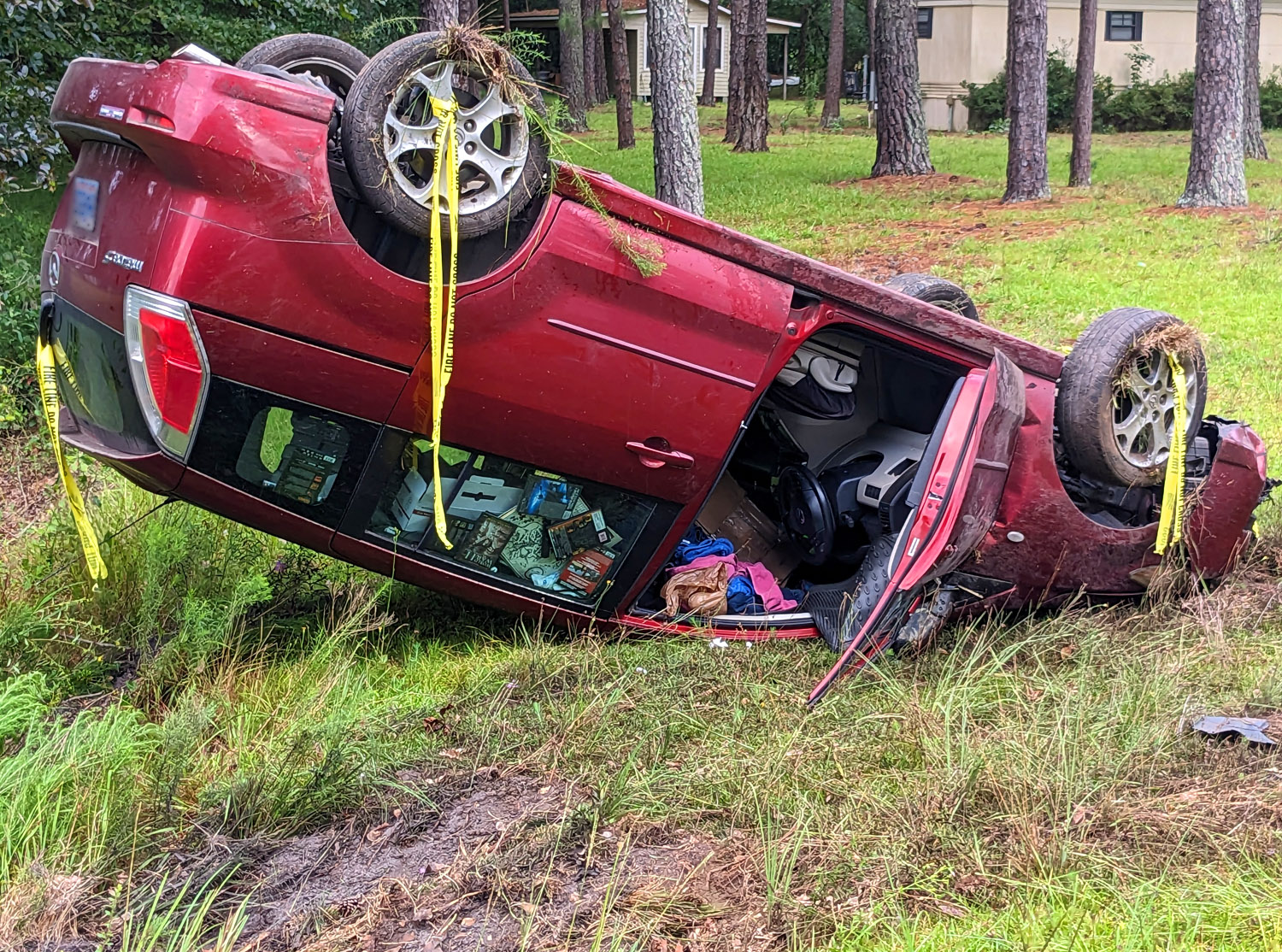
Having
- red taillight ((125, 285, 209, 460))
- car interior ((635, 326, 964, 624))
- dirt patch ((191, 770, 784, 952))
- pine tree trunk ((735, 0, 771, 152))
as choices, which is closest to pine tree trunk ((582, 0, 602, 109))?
pine tree trunk ((735, 0, 771, 152))

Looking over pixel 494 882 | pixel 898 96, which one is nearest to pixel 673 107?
pixel 494 882

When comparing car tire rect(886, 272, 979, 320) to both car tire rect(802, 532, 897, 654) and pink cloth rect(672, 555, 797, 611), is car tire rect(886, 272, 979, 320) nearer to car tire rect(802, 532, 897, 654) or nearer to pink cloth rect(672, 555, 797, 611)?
car tire rect(802, 532, 897, 654)

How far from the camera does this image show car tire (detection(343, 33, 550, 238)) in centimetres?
347

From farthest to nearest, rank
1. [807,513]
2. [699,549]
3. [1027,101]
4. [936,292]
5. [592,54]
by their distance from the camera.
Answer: [592,54] → [1027,101] → [936,292] → [807,513] → [699,549]

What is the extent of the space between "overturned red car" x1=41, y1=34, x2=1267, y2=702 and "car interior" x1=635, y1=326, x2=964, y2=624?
0.22m

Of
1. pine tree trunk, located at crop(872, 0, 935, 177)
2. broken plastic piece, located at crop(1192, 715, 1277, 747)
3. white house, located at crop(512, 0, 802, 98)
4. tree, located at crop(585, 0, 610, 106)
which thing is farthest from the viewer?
white house, located at crop(512, 0, 802, 98)

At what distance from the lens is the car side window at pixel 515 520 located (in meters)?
4.02

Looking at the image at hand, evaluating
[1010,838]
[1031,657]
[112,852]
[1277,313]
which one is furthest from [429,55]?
[1277,313]

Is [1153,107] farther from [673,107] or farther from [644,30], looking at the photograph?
[673,107]

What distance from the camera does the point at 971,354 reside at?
4.67 meters

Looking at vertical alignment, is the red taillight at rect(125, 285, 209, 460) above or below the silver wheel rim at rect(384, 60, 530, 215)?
below

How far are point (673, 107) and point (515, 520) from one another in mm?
7605

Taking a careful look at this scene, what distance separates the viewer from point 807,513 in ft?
17.3

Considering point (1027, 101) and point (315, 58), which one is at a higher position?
point (1027, 101)
